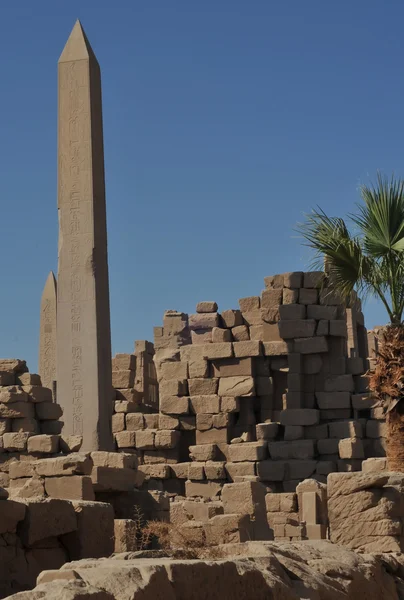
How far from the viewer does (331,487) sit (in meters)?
10.2

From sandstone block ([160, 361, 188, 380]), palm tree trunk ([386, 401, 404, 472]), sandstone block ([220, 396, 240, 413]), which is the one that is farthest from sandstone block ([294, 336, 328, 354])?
palm tree trunk ([386, 401, 404, 472])

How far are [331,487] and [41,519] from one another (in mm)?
2726

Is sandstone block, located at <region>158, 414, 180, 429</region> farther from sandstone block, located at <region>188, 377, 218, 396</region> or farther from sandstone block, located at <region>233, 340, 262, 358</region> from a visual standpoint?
sandstone block, located at <region>233, 340, 262, 358</region>

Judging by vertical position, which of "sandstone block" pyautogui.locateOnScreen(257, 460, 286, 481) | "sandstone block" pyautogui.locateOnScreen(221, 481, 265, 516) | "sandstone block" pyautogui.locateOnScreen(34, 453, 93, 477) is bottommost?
"sandstone block" pyautogui.locateOnScreen(221, 481, 265, 516)

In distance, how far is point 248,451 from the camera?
20.7m

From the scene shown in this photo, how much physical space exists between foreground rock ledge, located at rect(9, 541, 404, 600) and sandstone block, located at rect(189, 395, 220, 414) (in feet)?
44.0

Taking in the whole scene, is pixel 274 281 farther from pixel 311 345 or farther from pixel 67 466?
pixel 67 466

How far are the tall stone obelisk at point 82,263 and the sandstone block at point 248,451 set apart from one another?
3056 mm

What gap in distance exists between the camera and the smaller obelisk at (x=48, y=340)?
25.4 meters

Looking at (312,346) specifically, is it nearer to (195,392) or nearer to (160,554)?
(195,392)

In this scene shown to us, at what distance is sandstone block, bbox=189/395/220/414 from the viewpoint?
21.7 metres

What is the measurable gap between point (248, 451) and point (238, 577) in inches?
593

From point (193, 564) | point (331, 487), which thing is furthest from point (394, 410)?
point (193, 564)

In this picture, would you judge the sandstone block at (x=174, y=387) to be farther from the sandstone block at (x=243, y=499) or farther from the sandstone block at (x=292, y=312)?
the sandstone block at (x=243, y=499)
